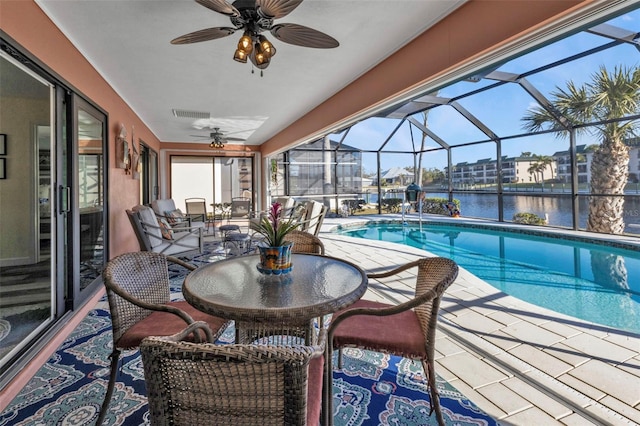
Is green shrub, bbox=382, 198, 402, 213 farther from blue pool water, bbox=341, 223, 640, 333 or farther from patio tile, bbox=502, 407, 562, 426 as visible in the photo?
patio tile, bbox=502, 407, 562, 426

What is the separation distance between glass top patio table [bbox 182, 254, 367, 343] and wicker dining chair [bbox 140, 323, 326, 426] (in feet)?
1.28

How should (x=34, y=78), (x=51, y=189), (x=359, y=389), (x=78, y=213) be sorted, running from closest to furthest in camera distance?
(x=359, y=389) → (x=34, y=78) → (x=51, y=189) → (x=78, y=213)

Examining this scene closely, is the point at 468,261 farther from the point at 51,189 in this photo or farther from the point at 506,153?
the point at 51,189

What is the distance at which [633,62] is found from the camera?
5473 mm

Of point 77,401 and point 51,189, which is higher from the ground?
point 51,189

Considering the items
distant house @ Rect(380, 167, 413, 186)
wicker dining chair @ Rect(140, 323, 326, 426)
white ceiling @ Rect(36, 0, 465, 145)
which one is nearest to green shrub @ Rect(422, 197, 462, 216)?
distant house @ Rect(380, 167, 413, 186)

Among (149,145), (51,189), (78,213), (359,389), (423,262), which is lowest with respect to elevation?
(359,389)

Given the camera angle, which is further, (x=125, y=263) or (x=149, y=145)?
(x=149, y=145)

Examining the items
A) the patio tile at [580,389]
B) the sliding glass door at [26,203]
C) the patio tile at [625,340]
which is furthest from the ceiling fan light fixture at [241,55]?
the patio tile at [625,340]

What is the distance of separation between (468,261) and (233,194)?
25.2 feet

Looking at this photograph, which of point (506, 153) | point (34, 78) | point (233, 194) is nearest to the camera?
point (34, 78)

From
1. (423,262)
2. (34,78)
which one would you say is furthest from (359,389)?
(34,78)

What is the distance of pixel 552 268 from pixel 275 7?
18.0 feet

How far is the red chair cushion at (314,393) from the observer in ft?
3.27
